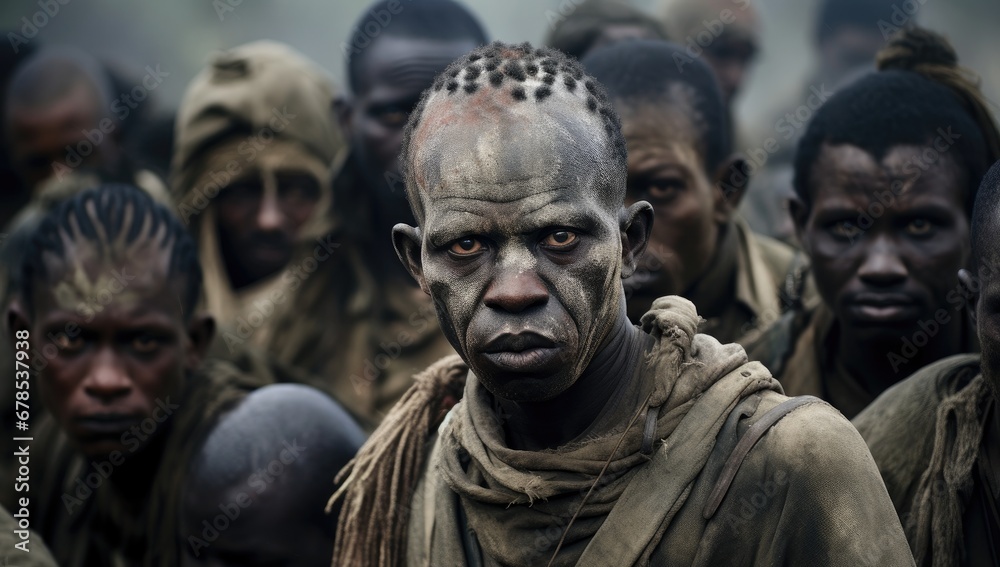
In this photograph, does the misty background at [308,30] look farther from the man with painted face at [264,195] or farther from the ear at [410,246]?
the ear at [410,246]

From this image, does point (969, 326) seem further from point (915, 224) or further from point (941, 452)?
point (941, 452)

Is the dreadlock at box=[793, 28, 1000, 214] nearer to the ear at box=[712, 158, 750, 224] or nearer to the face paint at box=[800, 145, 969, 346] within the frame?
the face paint at box=[800, 145, 969, 346]

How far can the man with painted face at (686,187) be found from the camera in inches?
221

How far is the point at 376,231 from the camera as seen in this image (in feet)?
24.9

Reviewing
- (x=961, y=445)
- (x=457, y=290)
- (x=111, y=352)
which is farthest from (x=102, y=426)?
(x=961, y=445)

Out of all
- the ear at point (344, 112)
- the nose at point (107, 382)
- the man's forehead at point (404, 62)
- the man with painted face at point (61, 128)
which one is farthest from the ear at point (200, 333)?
the man with painted face at point (61, 128)

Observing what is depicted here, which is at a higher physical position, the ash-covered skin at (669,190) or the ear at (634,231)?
the ear at (634,231)

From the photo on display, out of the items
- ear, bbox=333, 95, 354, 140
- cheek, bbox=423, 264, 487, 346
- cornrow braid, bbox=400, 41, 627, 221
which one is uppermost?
cornrow braid, bbox=400, 41, 627, 221

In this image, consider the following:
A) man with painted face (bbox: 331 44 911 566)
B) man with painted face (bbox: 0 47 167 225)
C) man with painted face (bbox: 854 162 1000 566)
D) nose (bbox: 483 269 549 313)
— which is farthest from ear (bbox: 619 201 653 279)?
man with painted face (bbox: 0 47 167 225)

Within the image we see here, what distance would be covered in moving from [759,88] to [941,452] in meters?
8.22

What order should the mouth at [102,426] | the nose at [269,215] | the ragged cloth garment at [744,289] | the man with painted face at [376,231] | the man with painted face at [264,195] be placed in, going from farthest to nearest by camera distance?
the nose at [269,215], the man with painted face at [264,195], the man with painted face at [376,231], the ragged cloth garment at [744,289], the mouth at [102,426]

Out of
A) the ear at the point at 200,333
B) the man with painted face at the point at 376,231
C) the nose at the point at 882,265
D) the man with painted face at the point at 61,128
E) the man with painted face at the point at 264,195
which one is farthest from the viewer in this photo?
the man with painted face at the point at 61,128

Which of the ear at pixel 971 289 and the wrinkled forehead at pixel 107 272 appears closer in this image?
the ear at pixel 971 289

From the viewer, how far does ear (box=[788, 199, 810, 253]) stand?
5.39 m
